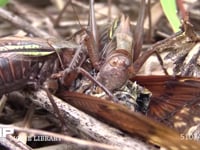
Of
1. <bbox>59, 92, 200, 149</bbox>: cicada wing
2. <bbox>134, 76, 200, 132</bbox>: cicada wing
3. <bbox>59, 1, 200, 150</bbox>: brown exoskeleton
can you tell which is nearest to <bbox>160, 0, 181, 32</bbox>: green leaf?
<bbox>59, 1, 200, 150</bbox>: brown exoskeleton

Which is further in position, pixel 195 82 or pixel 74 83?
pixel 74 83

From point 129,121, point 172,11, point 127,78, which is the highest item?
point 172,11

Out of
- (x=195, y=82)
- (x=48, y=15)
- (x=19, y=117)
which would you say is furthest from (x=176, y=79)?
(x=48, y=15)

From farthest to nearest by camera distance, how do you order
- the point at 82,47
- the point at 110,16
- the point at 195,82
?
the point at 110,16
the point at 82,47
the point at 195,82

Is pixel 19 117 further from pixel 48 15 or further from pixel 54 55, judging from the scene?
pixel 48 15

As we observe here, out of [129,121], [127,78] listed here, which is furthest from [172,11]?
[129,121]

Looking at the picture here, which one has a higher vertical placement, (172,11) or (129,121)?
(172,11)

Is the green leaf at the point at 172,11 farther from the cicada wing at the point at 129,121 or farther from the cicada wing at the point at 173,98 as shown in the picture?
the cicada wing at the point at 129,121

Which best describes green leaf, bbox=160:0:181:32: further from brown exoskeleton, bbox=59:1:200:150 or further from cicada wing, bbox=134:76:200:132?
cicada wing, bbox=134:76:200:132

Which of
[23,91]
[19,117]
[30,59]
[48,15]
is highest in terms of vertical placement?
[48,15]

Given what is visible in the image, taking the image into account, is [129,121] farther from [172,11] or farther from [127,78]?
[172,11]

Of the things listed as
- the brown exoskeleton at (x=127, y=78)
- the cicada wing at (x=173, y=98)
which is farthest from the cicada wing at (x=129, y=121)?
the cicada wing at (x=173, y=98)
